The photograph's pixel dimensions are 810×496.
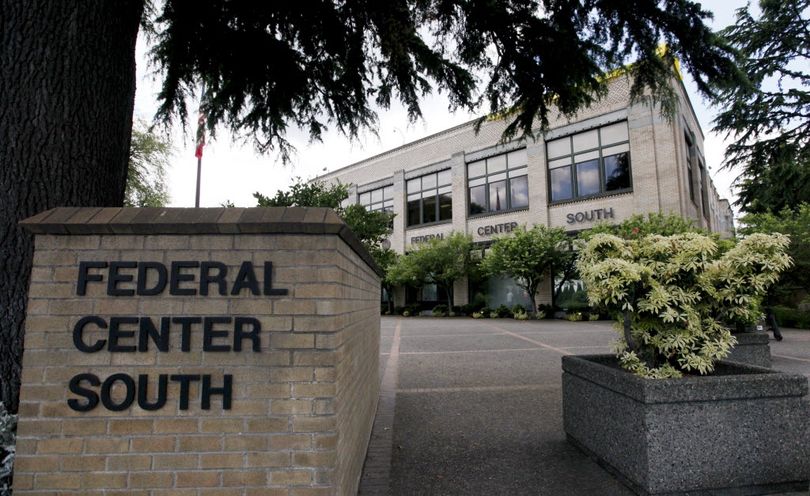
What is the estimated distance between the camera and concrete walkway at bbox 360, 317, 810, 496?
3484 millimetres

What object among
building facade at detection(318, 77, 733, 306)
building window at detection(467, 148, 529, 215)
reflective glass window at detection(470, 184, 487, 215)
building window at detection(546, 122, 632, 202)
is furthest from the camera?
reflective glass window at detection(470, 184, 487, 215)

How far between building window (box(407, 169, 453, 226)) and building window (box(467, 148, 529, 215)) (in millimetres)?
1955

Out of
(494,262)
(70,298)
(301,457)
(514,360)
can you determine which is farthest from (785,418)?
(494,262)

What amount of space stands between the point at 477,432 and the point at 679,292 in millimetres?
2409

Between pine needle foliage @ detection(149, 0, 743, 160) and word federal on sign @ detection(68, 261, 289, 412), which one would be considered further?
pine needle foliage @ detection(149, 0, 743, 160)

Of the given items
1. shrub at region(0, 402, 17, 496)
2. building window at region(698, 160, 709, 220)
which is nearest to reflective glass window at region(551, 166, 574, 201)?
building window at region(698, 160, 709, 220)

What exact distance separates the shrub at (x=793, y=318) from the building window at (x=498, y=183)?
40.4 feet

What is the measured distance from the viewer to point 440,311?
1119 inches

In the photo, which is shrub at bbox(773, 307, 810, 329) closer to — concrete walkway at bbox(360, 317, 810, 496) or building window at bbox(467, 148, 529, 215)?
concrete walkway at bbox(360, 317, 810, 496)

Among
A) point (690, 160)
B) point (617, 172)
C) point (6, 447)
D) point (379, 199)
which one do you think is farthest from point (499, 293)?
point (6, 447)

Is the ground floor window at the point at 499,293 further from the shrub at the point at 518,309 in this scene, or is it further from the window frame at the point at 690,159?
the window frame at the point at 690,159

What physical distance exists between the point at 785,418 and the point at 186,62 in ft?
23.0

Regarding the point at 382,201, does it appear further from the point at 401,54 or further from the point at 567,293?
the point at 401,54

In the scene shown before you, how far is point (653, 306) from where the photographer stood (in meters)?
3.47
